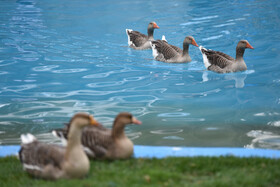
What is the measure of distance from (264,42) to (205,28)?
12.3 ft

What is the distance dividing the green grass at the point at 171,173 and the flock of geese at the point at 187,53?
287 inches

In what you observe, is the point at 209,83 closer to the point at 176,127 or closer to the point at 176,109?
the point at 176,109

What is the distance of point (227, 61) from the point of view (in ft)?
45.6

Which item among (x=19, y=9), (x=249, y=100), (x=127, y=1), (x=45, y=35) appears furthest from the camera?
(x=127, y=1)

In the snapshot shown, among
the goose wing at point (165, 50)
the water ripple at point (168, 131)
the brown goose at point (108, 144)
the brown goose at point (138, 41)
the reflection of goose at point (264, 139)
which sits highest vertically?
the brown goose at point (138, 41)

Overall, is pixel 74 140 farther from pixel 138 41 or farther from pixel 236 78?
pixel 138 41

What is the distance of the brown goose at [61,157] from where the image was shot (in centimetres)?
588

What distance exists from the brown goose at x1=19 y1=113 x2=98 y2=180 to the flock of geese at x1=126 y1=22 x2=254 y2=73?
8601mm

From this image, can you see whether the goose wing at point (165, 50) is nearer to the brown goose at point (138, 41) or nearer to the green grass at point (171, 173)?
the brown goose at point (138, 41)

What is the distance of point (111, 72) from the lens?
14602 mm

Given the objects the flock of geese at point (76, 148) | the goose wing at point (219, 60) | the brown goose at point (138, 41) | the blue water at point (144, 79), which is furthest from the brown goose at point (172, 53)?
the flock of geese at point (76, 148)

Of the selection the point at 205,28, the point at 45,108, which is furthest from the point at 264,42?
the point at 45,108

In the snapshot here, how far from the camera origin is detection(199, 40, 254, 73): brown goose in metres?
13.7

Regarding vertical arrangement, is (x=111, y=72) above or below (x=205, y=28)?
below
